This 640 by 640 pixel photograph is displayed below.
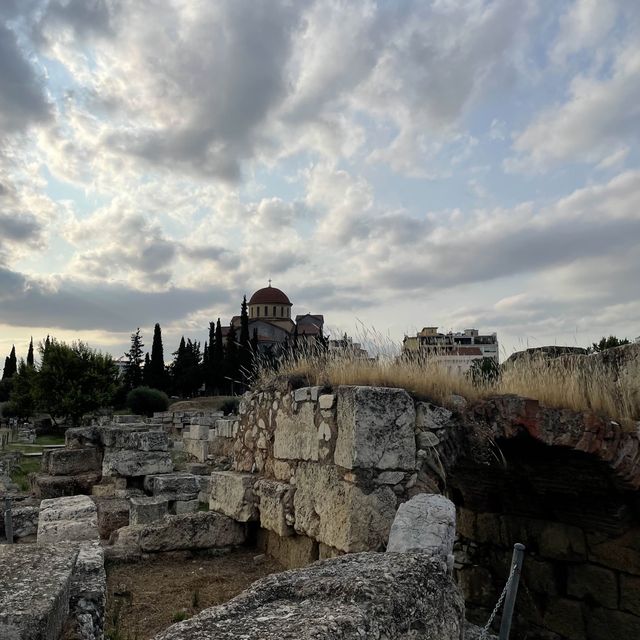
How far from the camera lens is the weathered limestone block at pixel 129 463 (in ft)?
28.4

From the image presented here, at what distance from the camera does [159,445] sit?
902 cm

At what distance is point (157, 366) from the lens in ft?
169

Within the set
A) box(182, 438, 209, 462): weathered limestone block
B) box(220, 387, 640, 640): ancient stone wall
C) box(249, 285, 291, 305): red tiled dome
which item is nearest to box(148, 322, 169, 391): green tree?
box(249, 285, 291, 305): red tiled dome

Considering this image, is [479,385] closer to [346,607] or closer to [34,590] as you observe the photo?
[346,607]

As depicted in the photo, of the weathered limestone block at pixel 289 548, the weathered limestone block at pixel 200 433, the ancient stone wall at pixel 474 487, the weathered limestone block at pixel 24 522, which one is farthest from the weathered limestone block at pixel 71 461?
the weathered limestone block at pixel 200 433

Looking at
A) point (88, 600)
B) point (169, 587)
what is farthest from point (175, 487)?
point (88, 600)

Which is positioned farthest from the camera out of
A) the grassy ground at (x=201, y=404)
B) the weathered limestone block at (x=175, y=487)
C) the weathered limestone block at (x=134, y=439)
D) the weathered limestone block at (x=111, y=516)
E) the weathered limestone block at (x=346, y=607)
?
the grassy ground at (x=201, y=404)

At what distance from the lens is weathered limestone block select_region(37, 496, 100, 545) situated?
4691 millimetres

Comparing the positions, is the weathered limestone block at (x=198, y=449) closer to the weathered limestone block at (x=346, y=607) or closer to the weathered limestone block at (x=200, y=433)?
the weathered limestone block at (x=200, y=433)

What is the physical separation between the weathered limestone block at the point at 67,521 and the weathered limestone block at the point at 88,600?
4.80 ft

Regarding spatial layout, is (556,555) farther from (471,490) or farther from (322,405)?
(322,405)

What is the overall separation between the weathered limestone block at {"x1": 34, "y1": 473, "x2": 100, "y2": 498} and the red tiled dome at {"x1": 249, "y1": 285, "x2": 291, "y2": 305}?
198 ft

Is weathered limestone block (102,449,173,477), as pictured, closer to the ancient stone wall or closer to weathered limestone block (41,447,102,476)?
weathered limestone block (41,447,102,476)

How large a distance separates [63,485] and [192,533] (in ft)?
13.1
